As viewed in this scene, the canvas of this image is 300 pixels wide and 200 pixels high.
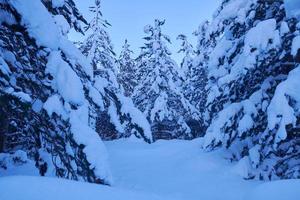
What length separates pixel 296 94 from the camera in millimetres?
6809

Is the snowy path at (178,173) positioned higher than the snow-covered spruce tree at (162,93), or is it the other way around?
the snow-covered spruce tree at (162,93)

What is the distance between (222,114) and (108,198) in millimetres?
5590

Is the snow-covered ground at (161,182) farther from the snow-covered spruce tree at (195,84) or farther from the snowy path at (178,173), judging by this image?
the snow-covered spruce tree at (195,84)

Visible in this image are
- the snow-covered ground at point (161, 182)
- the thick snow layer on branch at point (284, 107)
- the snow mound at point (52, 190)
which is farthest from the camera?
the thick snow layer on branch at point (284, 107)

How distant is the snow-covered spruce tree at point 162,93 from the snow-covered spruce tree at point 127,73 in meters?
9.00

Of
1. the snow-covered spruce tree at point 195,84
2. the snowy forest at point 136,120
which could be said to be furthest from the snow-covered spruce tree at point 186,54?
the snowy forest at point 136,120

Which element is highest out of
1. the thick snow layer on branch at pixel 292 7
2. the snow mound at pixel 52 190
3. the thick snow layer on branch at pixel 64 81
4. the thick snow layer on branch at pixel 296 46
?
the thick snow layer on branch at pixel 292 7

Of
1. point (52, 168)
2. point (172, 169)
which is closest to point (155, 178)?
point (172, 169)

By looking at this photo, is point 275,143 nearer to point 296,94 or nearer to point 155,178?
point 296,94

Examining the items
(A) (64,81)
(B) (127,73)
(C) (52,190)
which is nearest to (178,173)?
(A) (64,81)

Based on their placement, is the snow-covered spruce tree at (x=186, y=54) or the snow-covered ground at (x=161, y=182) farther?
the snow-covered spruce tree at (x=186, y=54)

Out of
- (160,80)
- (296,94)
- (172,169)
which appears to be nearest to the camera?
(296,94)

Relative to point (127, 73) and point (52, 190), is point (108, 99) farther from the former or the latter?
point (127, 73)

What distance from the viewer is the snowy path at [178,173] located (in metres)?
7.26
